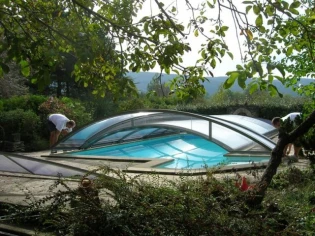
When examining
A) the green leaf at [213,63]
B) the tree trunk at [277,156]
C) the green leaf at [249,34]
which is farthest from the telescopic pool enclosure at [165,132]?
the tree trunk at [277,156]

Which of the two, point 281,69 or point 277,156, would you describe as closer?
point 281,69

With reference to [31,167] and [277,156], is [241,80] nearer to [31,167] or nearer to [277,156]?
→ [277,156]

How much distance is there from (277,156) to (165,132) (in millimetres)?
11613

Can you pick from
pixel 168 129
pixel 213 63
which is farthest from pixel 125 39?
pixel 168 129

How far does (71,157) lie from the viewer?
12.0 metres

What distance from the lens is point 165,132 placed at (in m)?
15.8

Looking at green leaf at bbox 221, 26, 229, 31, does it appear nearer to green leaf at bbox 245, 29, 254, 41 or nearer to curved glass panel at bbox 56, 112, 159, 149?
green leaf at bbox 245, 29, 254, 41

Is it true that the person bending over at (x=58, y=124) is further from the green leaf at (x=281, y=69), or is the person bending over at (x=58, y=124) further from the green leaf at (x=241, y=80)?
the green leaf at (x=281, y=69)

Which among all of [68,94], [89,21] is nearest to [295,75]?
[89,21]

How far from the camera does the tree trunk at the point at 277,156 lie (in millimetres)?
4043

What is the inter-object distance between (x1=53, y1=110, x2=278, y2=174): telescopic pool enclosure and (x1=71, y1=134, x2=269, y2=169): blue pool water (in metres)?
0.19

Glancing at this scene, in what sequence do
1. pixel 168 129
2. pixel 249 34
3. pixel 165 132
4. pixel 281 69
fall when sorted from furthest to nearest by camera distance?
1. pixel 165 132
2. pixel 168 129
3. pixel 249 34
4. pixel 281 69

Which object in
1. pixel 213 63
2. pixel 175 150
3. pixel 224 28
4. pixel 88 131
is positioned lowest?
pixel 175 150

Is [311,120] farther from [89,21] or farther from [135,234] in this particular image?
[89,21]
